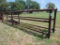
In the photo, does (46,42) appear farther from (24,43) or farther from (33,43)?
(24,43)

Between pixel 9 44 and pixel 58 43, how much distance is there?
1.60m

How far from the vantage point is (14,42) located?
4.53 metres

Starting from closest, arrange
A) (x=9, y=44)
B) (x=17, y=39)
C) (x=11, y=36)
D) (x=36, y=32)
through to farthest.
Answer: (x=9, y=44) < (x=17, y=39) < (x=11, y=36) < (x=36, y=32)

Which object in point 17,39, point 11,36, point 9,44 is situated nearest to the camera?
point 9,44

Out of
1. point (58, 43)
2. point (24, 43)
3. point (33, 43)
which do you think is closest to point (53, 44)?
point (58, 43)

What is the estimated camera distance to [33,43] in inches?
176

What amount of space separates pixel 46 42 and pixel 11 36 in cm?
136

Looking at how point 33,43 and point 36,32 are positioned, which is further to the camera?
point 36,32

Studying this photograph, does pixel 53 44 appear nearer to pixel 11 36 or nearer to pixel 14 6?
pixel 11 36

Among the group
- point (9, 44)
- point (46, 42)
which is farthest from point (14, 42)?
point (46, 42)

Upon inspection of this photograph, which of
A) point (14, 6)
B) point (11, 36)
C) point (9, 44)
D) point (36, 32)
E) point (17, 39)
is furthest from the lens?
point (14, 6)

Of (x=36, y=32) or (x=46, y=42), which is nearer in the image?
(x=46, y=42)

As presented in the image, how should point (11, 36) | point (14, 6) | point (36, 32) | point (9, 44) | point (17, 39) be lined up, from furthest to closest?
point (14, 6), point (36, 32), point (11, 36), point (17, 39), point (9, 44)

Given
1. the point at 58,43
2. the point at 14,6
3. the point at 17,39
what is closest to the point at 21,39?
the point at 17,39
